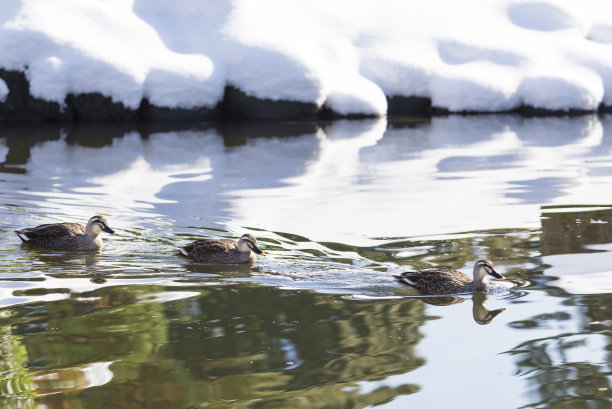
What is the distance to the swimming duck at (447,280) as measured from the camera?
9.47 metres

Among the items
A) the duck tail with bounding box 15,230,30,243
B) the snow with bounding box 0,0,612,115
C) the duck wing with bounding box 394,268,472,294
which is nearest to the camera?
the duck wing with bounding box 394,268,472,294

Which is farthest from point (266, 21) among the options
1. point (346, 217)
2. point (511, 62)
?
point (346, 217)

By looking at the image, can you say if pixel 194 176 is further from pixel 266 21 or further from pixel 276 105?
pixel 266 21

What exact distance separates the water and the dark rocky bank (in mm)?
7904

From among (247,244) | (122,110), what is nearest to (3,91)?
(122,110)

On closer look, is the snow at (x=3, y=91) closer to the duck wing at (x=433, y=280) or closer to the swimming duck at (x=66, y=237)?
the swimming duck at (x=66, y=237)

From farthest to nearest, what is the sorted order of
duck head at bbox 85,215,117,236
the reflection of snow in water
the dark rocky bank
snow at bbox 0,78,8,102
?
the dark rocky bank → snow at bbox 0,78,8,102 → the reflection of snow in water → duck head at bbox 85,215,117,236

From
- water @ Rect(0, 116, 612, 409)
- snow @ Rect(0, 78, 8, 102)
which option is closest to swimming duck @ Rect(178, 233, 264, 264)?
water @ Rect(0, 116, 612, 409)

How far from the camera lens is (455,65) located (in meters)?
32.7

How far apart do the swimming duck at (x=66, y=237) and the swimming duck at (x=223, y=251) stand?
1.29 metres

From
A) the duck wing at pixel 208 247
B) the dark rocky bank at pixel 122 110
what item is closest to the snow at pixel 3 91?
the dark rocky bank at pixel 122 110

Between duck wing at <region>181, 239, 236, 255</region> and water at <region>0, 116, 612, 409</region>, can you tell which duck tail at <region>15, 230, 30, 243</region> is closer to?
water at <region>0, 116, 612, 409</region>

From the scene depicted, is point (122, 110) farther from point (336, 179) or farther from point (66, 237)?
point (66, 237)

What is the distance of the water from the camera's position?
7016mm
